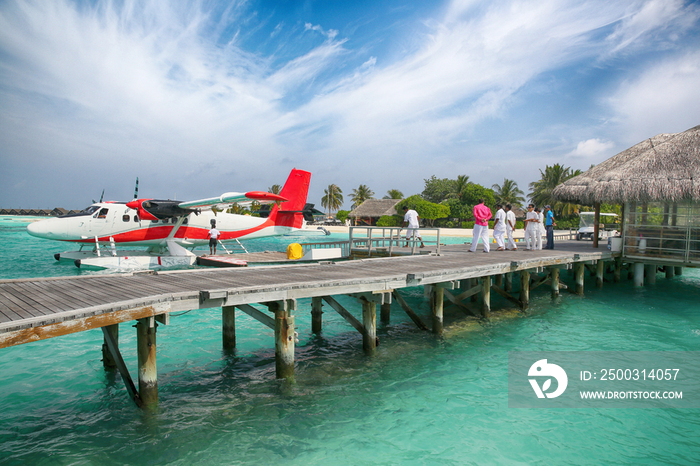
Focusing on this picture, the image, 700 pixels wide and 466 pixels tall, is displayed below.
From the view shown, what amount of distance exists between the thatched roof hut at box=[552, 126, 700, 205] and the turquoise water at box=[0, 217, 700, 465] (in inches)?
228

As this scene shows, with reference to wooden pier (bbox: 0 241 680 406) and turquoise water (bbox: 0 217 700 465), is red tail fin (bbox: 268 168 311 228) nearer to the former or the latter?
wooden pier (bbox: 0 241 680 406)

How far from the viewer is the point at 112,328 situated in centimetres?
682

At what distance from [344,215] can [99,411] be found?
7399cm

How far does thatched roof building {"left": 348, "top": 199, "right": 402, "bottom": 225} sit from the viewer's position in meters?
66.6

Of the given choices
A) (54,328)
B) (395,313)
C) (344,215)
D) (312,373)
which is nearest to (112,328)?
(54,328)

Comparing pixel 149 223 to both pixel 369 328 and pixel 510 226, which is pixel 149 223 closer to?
pixel 369 328

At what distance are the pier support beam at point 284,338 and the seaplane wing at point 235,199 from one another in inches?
392

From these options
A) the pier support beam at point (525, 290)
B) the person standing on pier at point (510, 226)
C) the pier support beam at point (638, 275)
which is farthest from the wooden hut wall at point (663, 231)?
the pier support beam at point (525, 290)

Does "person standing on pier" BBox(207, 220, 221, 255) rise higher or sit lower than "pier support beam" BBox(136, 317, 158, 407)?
higher

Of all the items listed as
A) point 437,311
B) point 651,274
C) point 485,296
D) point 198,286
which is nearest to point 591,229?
point 651,274

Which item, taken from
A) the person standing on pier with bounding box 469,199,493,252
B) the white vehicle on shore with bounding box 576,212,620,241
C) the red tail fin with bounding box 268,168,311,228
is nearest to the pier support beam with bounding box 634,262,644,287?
the white vehicle on shore with bounding box 576,212,620,241

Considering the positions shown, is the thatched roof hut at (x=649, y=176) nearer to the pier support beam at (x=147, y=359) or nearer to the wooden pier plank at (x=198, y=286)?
the wooden pier plank at (x=198, y=286)

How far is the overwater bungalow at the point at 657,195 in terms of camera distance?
14.0 metres

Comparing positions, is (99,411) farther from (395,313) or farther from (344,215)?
(344,215)
